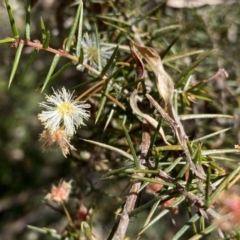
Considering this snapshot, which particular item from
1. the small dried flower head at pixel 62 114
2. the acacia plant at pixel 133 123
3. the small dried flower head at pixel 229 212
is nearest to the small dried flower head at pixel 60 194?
the acacia plant at pixel 133 123

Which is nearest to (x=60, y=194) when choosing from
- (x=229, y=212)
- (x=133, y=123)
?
(x=133, y=123)

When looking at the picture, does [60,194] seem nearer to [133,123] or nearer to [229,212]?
[133,123]

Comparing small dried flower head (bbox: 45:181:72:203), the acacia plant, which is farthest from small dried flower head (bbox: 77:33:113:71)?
small dried flower head (bbox: 45:181:72:203)

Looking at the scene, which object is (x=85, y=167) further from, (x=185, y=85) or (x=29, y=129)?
(x=29, y=129)

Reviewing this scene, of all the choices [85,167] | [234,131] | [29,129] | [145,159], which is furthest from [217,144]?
[29,129]

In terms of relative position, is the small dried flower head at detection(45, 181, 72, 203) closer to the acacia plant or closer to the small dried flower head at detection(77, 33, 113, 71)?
the acacia plant

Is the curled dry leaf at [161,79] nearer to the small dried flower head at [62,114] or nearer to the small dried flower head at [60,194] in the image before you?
the small dried flower head at [62,114]

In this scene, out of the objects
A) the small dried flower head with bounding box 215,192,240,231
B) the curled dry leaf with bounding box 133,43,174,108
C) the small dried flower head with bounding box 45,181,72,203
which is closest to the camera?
the small dried flower head with bounding box 215,192,240,231

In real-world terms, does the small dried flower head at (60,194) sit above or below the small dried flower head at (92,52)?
below
